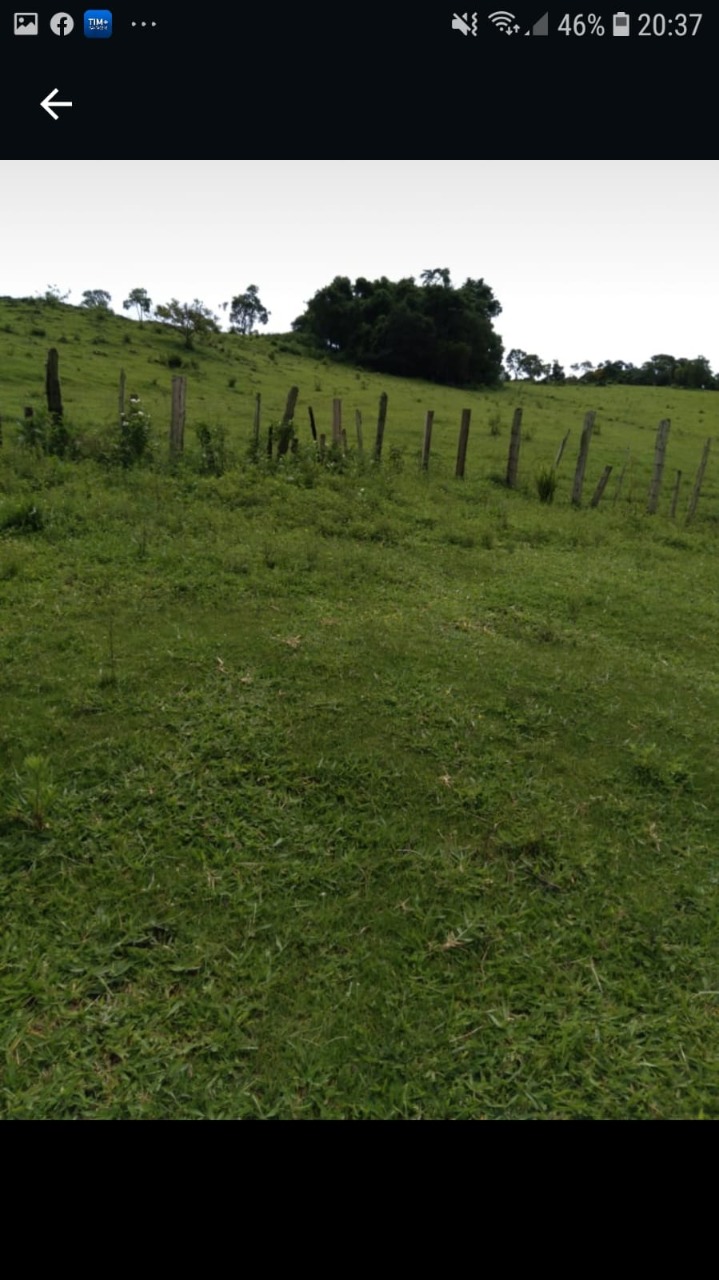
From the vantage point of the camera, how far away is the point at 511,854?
3525 millimetres

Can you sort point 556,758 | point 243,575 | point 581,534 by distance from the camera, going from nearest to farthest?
point 556,758, point 243,575, point 581,534

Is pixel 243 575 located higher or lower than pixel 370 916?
higher

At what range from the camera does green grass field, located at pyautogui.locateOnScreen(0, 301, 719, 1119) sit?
243cm

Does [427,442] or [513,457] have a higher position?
[427,442]

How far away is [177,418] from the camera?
11.0 meters

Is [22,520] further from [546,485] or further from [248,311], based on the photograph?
[248,311]

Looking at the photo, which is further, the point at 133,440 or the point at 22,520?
the point at 133,440

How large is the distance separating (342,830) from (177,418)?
9305mm

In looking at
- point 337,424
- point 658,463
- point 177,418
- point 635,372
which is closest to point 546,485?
point 658,463

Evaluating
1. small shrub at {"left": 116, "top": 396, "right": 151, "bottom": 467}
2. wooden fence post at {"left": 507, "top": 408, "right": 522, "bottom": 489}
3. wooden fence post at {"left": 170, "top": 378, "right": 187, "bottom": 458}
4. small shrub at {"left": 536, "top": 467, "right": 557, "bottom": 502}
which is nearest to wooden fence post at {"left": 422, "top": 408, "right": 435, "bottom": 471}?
wooden fence post at {"left": 507, "top": 408, "right": 522, "bottom": 489}

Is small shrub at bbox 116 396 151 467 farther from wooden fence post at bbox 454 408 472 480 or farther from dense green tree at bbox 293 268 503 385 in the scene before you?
dense green tree at bbox 293 268 503 385
